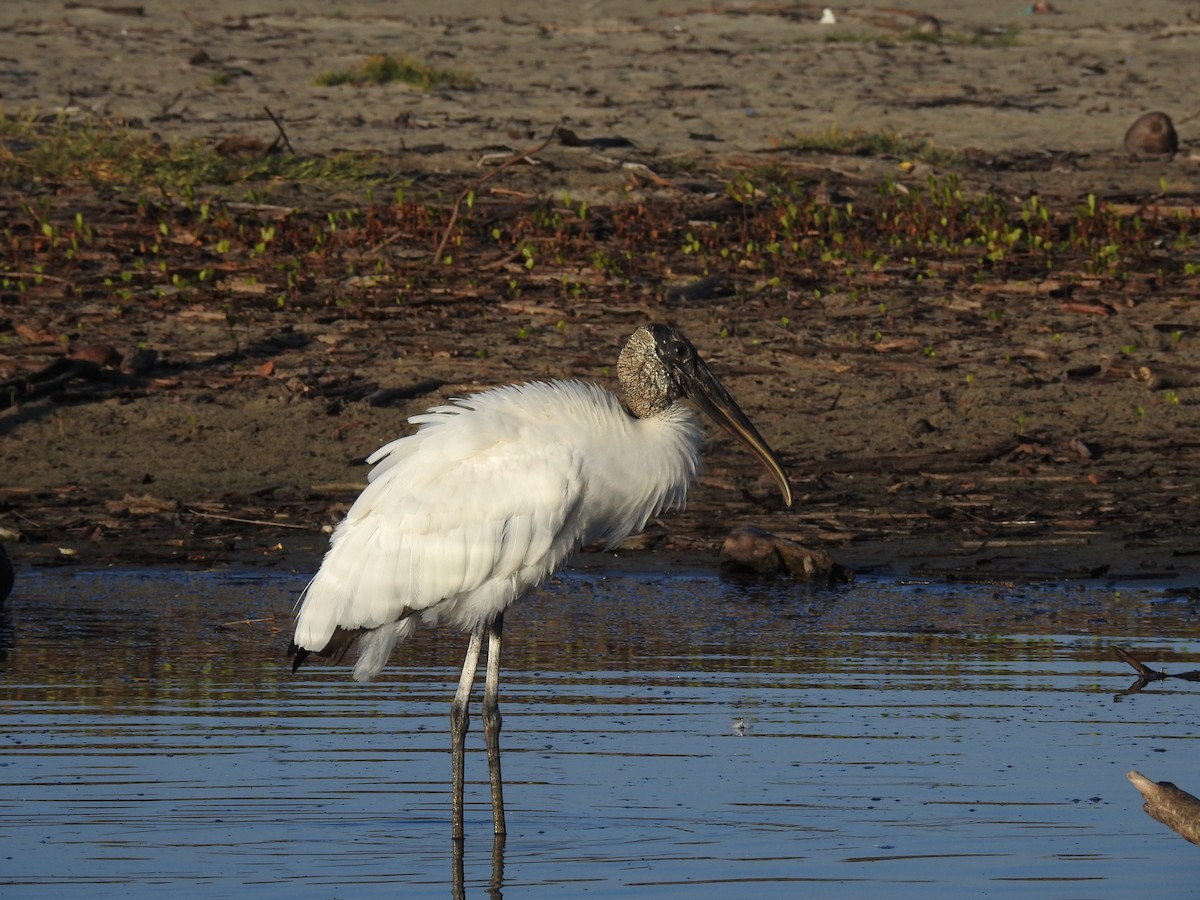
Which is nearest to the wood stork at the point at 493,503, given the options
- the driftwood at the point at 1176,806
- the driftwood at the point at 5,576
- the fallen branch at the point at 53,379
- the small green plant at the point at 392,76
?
the driftwood at the point at 1176,806

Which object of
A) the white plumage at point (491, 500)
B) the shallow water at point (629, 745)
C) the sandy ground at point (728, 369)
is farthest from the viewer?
the sandy ground at point (728, 369)

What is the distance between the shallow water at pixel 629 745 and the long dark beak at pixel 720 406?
88 centimetres

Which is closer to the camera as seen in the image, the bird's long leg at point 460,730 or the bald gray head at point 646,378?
the bird's long leg at point 460,730

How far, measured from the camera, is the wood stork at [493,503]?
6824 mm

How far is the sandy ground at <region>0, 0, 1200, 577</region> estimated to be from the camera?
34.1 feet

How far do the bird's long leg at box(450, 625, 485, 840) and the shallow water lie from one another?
0.17 ft

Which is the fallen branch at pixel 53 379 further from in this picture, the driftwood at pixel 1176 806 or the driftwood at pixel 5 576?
the driftwood at pixel 1176 806

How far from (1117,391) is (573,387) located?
5694 mm

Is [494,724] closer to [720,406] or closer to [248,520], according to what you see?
[720,406]

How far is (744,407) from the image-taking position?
38.3 feet

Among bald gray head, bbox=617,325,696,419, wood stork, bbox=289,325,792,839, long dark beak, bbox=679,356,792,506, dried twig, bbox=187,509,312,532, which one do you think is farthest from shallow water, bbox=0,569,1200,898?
bald gray head, bbox=617,325,696,419

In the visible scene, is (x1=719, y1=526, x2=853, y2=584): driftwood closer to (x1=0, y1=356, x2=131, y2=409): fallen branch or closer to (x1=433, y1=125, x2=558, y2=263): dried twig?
(x1=0, y1=356, x2=131, y2=409): fallen branch

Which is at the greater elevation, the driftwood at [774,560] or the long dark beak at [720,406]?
the long dark beak at [720,406]

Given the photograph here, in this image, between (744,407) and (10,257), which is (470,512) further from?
(10,257)
